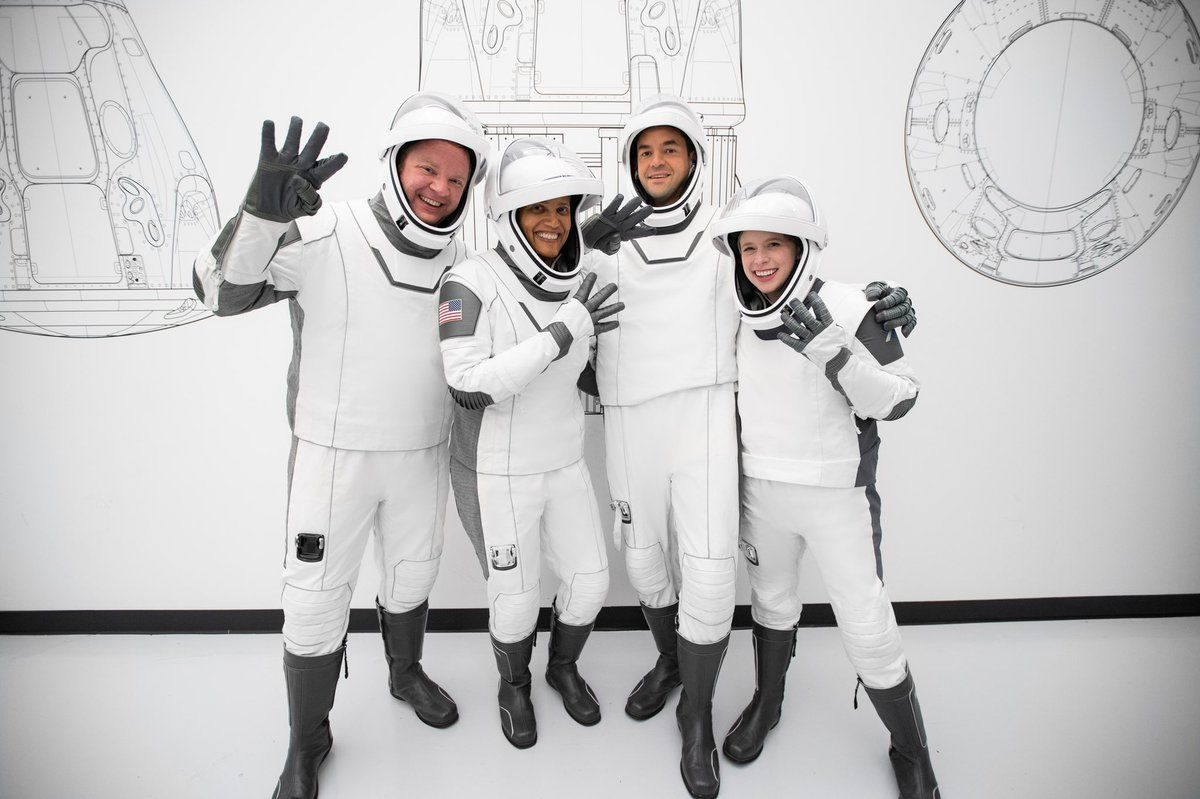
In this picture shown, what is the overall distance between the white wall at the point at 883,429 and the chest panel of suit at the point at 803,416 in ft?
3.09

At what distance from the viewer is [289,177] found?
131 cm

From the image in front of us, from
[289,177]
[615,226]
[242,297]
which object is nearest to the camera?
[289,177]

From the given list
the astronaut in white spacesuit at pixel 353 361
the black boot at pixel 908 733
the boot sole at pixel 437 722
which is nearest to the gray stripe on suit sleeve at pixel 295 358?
the astronaut in white spacesuit at pixel 353 361

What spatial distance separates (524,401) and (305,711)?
1.16 meters

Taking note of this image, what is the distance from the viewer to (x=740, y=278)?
1599 millimetres

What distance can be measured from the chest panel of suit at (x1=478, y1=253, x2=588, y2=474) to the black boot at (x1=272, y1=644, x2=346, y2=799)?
0.76m

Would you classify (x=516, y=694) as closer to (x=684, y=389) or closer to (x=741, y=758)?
(x=741, y=758)

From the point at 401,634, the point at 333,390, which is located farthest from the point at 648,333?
the point at 401,634

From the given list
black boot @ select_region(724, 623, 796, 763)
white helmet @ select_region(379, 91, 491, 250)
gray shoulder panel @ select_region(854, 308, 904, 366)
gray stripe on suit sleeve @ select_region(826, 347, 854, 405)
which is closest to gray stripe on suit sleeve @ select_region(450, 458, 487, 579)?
white helmet @ select_region(379, 91, 491, 250)

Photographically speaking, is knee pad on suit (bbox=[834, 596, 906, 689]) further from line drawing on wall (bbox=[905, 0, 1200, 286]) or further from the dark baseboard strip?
line drawing on wall (bbox=[905, 0, 1200, 286])

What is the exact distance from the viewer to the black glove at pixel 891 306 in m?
1.48

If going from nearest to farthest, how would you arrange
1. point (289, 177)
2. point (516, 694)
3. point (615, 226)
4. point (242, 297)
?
point (289, 177) → point (242, 297) → point (615, 226) → point (516, 694)

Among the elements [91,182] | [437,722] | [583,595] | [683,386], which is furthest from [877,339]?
[91,182]

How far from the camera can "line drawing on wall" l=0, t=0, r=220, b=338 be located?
86.0 inches
